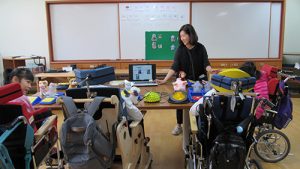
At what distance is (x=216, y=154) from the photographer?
1835 millimetres

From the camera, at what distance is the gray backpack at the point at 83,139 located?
1796mm

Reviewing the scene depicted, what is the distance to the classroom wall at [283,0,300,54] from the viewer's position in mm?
5949

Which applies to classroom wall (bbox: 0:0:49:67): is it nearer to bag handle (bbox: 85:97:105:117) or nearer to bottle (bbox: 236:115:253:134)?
bag handle (bbox: 85:97:105:117)

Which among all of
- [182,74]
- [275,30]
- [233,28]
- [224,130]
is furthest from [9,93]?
[275,30]

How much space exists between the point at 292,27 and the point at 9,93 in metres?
5.91

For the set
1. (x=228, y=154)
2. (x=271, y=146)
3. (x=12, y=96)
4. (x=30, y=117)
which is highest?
(x=12, y=96)

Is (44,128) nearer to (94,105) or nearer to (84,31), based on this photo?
(94,105)

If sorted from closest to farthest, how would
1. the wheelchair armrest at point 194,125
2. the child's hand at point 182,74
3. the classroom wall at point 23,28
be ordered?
the wheelchair armrest at point 194,125 < the child's hand at point 182,74 < the classroom wall at point 23,28

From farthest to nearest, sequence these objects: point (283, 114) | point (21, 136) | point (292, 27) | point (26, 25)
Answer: point (292, 27), point (26, 25), point (283, 114), point (21, 136)

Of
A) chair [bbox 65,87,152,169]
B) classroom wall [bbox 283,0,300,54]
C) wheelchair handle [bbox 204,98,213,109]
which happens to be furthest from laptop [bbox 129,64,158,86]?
classroom wall [bbox 283,0,300,54]

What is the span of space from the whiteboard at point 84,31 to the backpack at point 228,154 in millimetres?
3999

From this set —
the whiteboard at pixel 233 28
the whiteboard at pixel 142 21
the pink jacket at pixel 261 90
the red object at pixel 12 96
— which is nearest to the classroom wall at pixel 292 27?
the whiteboard at pixel 233 28

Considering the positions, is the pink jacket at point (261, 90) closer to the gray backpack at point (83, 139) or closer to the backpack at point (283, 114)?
the backpack at point (283, 114)

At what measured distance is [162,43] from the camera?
5484 millimetres
